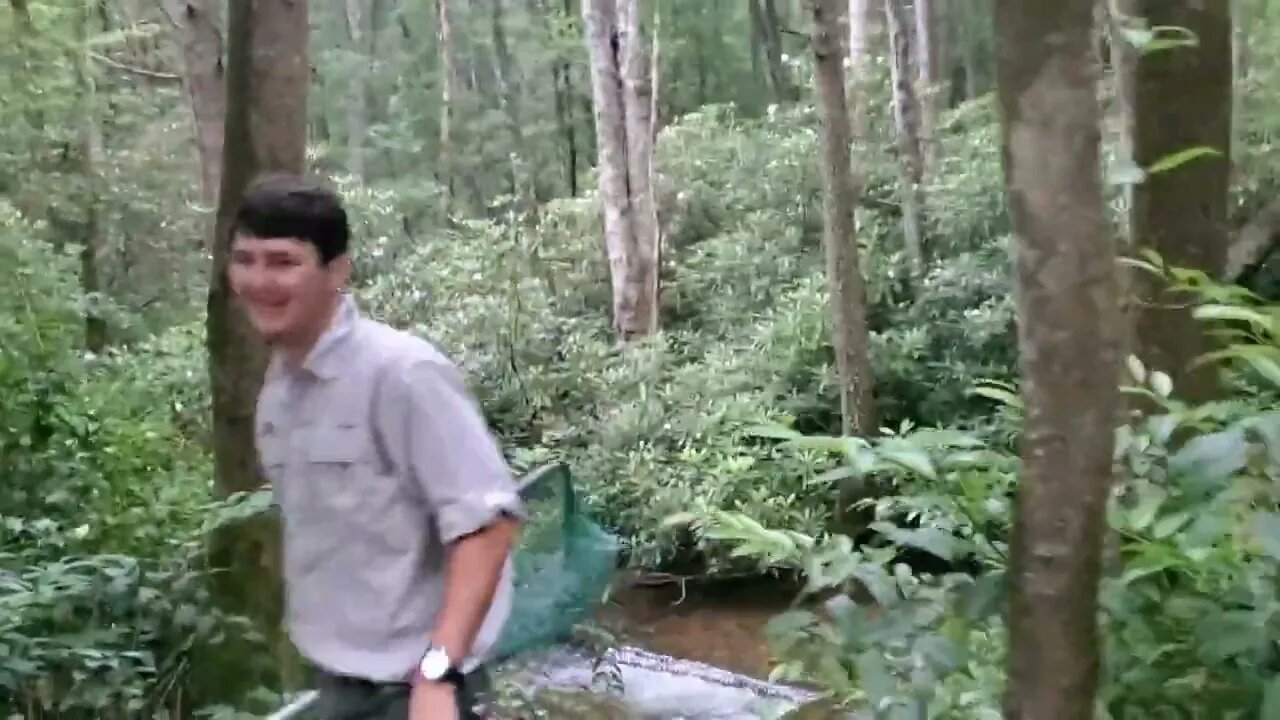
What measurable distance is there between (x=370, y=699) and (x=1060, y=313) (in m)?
1.39

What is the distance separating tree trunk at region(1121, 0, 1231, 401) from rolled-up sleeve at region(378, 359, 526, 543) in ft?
6.34

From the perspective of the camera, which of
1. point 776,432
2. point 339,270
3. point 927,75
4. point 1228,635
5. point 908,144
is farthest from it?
point 927,75

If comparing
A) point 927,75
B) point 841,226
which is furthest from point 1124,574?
point 927,75

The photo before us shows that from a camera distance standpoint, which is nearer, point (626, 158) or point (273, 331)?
point (273, 331)

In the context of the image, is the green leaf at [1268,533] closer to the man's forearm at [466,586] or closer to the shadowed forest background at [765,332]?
the shadowed forest background at [765,332]

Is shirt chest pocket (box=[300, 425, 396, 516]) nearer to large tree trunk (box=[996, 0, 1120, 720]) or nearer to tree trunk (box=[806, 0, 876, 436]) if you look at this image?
large tree trunk (box=[996, 0, 1120, 720])

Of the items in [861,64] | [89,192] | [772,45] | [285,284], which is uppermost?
[772,45]

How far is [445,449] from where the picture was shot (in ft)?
6.82

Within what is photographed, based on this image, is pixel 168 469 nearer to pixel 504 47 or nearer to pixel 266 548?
pixel 266 548

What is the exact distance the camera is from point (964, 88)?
22.4m

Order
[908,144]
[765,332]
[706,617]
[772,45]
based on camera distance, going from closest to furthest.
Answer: [706,617]
[765,332]
[908,144]
[772,45]

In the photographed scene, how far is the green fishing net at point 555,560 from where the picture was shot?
4000mm

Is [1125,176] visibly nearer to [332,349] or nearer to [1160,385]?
[1160,385]

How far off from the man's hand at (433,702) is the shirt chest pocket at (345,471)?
1.00 ft
